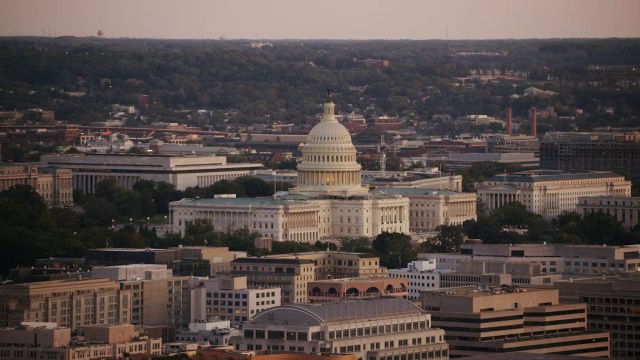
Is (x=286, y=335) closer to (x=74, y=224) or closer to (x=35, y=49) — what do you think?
(x=74, y=224)

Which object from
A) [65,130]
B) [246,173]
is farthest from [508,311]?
[65,130]

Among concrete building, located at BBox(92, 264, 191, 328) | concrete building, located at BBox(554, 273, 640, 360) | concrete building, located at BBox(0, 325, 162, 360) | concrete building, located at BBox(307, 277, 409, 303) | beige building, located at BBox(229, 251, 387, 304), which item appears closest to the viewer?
concrete building, located at BBox(0, 325, 162, 360)

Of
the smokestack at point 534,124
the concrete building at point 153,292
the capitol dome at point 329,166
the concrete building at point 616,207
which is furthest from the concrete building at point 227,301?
the smokestack at point 534,124

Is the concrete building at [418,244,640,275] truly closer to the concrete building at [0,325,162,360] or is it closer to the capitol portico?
the capitol portico

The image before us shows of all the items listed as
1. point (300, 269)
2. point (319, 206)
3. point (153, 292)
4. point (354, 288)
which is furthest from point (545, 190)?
point (153, 292)

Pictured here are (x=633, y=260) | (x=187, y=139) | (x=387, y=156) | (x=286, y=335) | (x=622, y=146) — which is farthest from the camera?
(x=187, y=139)

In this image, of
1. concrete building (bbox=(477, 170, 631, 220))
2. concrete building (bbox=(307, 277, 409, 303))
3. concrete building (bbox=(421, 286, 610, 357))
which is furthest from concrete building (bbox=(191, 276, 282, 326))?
concrete building (bbox=(477, 170, 631, 220))

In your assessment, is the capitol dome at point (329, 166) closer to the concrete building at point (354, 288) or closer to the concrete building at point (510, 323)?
the concrete building at point (354, 288)
